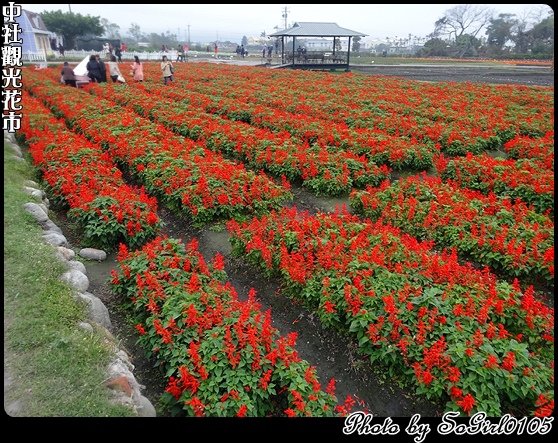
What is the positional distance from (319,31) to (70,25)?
34.8 meters

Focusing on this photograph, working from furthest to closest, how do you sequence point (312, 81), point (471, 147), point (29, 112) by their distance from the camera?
point (312, 81) < point (29, 112) < point (471, 147)

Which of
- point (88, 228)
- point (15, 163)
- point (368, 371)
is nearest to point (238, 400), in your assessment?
point (368, 371)

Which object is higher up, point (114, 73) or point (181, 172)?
point (114, 73)

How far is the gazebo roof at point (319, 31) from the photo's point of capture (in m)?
33.4

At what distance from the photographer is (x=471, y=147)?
423 inches

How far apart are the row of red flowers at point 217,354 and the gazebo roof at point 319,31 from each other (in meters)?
32.8

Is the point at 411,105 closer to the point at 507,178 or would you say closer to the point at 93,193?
the point at 507,178

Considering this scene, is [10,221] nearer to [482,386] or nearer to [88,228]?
[88,228]

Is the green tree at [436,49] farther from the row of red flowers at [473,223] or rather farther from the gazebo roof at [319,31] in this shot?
the row of red flowers at [473,223]

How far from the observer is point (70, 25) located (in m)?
49.9

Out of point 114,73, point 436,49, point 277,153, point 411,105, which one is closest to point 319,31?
point 114,73

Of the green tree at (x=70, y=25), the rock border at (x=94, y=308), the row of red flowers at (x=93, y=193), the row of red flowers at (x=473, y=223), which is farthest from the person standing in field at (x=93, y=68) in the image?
the green tree at (x=70, y=25)

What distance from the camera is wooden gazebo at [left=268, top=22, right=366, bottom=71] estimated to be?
110 feet

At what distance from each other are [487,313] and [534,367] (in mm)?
670
